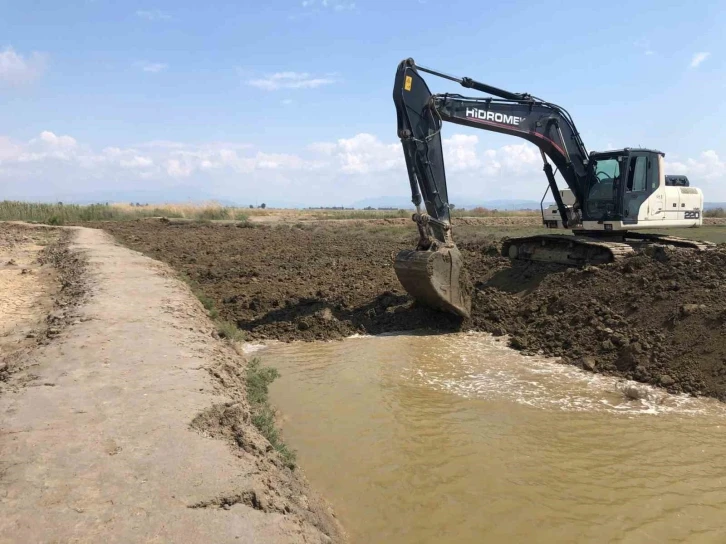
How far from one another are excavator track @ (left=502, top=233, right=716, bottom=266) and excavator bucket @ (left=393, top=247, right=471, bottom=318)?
3145 millimetres

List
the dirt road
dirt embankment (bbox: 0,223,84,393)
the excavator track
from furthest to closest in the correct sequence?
the excavator track → dirt embankment (bbox: 0,223,84,393) → the dirt road

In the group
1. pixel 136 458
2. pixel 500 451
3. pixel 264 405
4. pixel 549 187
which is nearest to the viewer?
pixel 136 458

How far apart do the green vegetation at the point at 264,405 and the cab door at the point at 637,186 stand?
8.35 m

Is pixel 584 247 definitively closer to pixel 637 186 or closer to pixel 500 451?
pixel 637 186

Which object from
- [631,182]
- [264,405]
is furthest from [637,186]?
[264,405]

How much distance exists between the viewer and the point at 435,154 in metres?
10.4

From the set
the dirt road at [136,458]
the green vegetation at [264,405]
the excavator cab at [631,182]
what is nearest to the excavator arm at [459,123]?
the excavator cab at [631,182]

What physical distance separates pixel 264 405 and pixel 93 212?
39161 millimetres

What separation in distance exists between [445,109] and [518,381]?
5.56m

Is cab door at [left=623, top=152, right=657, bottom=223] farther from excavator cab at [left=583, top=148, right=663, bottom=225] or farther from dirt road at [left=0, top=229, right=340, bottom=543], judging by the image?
dirt road at [left=0, top=229, right=340, bottom=543]

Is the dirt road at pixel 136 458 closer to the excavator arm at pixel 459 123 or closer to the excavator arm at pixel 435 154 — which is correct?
the excavator arm at pixel 435 154

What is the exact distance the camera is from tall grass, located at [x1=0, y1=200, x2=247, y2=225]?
3606 cm

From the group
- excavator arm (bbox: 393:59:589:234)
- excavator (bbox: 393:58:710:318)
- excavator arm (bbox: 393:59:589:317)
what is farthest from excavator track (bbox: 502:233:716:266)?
excavator arm (bbox: 393:59:589:317)

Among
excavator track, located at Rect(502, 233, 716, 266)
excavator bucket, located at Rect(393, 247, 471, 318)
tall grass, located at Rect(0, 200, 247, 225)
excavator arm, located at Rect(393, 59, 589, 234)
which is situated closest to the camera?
excavator bucket, located at Rect(393, 247, 471, 318)
